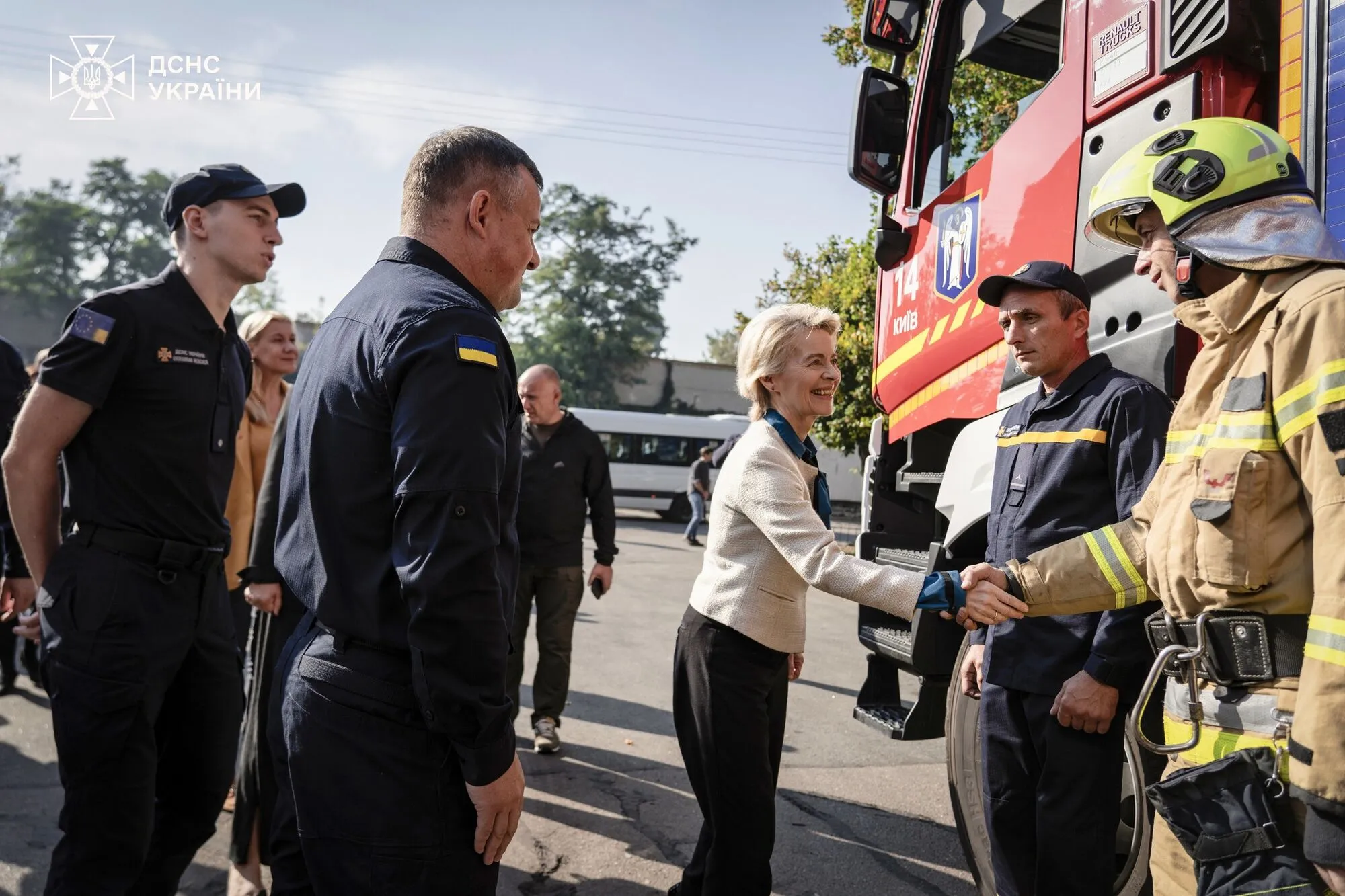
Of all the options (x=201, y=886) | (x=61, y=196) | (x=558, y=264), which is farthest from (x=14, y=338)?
(x=201, y=886)

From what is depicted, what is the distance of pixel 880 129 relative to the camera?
4.54m

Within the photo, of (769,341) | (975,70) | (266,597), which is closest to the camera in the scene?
(769,341)

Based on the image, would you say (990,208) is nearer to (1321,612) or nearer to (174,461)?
(1321,612)

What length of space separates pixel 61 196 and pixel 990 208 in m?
89.6

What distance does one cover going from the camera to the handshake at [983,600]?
2.48 meters

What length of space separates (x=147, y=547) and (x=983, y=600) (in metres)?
2.18

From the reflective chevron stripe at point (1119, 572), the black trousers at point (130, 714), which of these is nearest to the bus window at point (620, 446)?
the black trousers at point (130, 714)

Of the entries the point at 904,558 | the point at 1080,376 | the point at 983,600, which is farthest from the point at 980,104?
the point at 983,600

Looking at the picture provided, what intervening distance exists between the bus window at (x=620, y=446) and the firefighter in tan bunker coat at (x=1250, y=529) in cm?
2170

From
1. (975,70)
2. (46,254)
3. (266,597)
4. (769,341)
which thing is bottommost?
(266,597)

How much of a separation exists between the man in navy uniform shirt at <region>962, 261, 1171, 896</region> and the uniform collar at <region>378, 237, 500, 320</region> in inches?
63.9

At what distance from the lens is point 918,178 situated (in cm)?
438

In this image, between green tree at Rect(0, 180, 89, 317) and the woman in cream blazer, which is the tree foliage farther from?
the woman in cream blazer

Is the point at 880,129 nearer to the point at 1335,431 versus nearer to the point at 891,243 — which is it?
the point at 891,243
